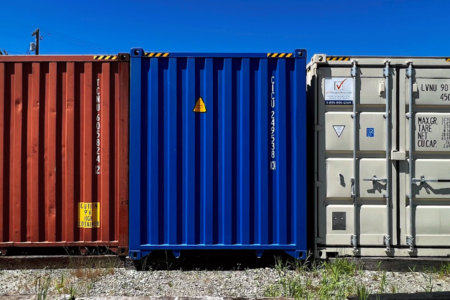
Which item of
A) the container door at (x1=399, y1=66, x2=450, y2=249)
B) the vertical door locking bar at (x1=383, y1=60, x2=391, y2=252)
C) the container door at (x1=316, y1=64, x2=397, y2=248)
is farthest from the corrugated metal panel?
the container door at (x1=399, y1=66, x2=450, y2=249)

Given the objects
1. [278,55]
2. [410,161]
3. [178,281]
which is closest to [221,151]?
[278,55]

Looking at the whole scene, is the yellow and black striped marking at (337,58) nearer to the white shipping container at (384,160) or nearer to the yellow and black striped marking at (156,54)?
the white shipping container at (384,160)

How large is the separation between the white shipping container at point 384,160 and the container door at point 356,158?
13 mm

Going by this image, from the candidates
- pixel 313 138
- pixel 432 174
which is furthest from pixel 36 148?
pixel 432 174

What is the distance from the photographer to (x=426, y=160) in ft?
13.6

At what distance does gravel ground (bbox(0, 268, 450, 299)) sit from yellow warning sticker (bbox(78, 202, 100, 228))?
23.7 inches

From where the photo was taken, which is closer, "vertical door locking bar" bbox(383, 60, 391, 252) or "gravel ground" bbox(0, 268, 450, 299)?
"gravel ground" bbox(0, 268, 450, 299)

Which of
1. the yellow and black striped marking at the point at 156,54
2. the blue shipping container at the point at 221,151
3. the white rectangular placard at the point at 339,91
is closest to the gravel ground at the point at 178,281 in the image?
the blue shipping container at the point at 221,151

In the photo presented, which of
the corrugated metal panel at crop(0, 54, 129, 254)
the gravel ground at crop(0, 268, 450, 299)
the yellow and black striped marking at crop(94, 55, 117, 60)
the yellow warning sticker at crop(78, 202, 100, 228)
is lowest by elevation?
the gravel ground at crop(0, 268, 450, 299)

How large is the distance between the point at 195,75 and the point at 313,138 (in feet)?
6.26

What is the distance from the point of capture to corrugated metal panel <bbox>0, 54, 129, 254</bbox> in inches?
160

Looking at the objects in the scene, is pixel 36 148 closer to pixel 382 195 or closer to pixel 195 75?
pixel 195 75

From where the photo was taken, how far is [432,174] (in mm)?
4129

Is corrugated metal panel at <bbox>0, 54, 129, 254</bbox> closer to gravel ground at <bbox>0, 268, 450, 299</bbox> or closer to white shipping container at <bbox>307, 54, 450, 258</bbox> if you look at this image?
gravel ground at <bbox>0, 268, 450, 299</bbox>
